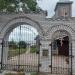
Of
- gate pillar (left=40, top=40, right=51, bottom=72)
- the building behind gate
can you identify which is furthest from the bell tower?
gate pillar (left=40, top=40, right=51, bottom=72)

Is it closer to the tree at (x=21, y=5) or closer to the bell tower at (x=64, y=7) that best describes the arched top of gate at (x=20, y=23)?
the tree at (x=21, y=5)

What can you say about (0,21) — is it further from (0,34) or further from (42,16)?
(42,16)

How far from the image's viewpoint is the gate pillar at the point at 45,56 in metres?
15.7

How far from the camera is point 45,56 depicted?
621 inches

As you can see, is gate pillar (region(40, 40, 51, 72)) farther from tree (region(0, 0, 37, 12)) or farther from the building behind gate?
tree (region(0, 0, 37, 12))

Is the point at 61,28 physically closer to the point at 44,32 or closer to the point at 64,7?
the point at 44,32

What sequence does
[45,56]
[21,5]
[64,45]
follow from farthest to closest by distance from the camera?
[21,5] < [64,45] < [45,56]

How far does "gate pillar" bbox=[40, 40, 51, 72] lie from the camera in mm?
15688

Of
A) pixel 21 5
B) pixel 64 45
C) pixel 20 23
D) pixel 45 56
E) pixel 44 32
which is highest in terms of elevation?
pixel 21 5

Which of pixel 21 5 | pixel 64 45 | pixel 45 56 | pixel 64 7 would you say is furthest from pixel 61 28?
pixel 64 7

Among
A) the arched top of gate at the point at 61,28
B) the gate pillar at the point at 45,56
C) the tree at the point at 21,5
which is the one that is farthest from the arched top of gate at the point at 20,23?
the tree at the point at 21,5

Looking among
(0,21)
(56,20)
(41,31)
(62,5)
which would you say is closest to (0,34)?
(0,21)

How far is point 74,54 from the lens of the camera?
15.7 meters

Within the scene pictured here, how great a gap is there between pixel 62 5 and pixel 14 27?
3729cm
